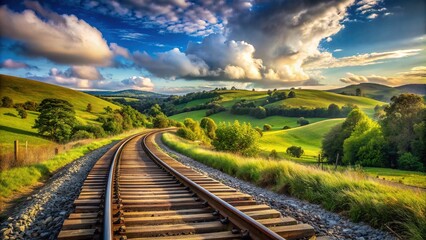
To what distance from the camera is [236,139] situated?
33.4 m

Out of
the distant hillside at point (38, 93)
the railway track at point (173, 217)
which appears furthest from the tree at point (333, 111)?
the railway track at point (173, 217)

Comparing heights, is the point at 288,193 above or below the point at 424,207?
below

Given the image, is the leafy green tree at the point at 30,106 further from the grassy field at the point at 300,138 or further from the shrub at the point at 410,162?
the shrub at the point at 410,162

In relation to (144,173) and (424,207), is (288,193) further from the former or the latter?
(144,173)

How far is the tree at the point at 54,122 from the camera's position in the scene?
200 feet

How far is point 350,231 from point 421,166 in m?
49.9

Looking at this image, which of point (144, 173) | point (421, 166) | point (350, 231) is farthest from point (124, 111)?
point (350, 231)

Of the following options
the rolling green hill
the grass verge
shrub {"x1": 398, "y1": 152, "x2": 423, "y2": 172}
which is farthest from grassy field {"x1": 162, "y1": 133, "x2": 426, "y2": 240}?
the rolling green hill

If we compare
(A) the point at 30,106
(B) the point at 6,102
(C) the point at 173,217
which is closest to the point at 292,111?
(A) the point at 30,106

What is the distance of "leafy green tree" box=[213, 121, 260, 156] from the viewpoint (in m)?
33.4

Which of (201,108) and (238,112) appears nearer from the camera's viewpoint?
(238,112)

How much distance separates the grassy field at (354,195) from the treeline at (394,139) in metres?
43.4

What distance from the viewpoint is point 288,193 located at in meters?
8.30

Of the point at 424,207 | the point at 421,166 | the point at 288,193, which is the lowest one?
the point at 421,166
